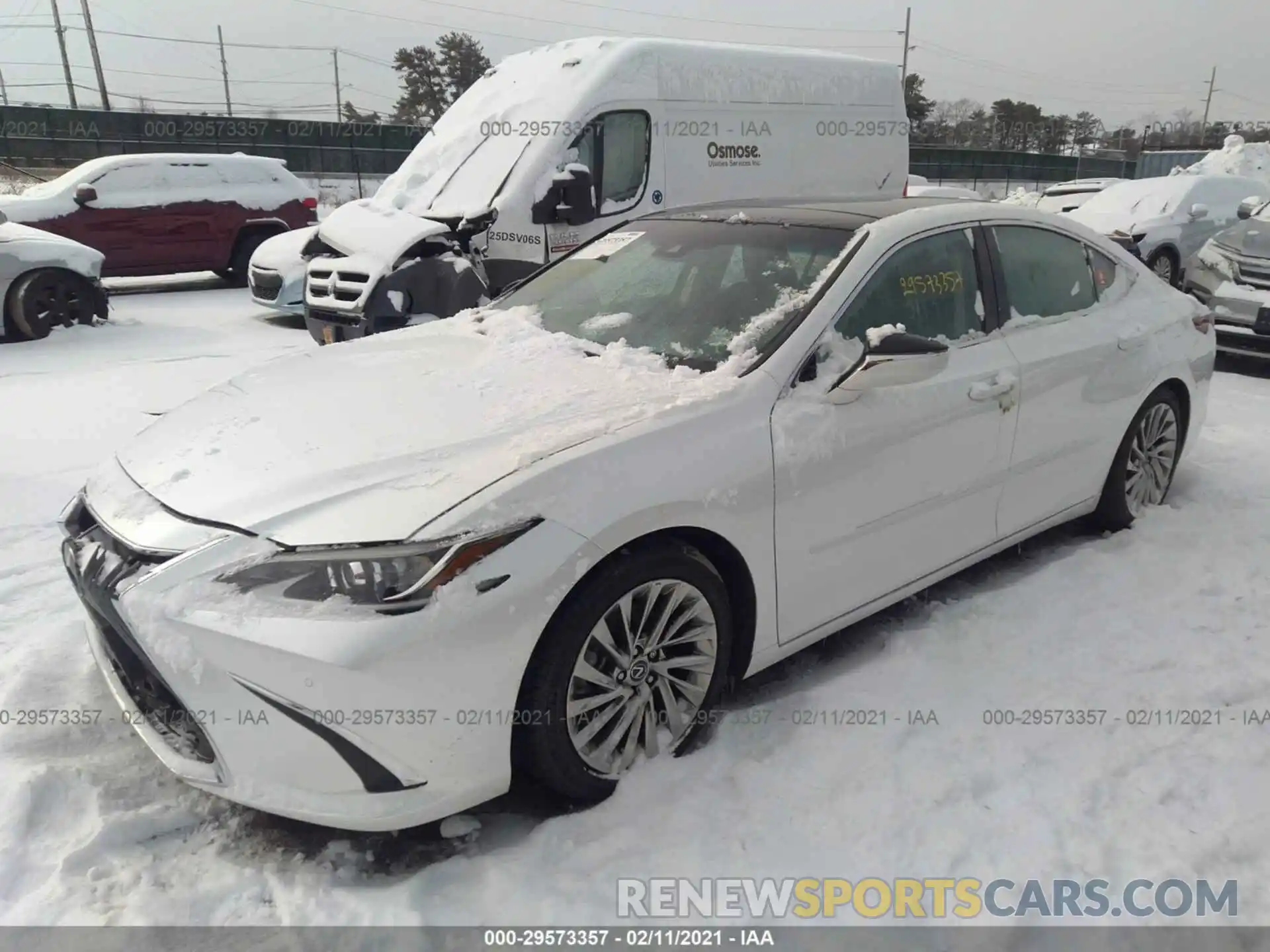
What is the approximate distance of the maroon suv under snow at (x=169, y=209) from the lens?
11008 millimetres

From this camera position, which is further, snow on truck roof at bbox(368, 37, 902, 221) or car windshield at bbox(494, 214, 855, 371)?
snow on truck roof at bbox(368, 37, 902, 221)

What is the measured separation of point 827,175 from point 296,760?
884cm

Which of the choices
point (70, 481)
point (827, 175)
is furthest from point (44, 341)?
point (827, 175)

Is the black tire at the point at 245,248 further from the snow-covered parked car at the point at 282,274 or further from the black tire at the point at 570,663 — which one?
the black tire at the point at 570,663

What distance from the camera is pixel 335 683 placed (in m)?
2.04

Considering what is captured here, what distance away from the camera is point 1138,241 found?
11367mm

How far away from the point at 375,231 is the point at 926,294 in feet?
18.3

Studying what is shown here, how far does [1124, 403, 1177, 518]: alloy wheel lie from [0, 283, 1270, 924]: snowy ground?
0.53m

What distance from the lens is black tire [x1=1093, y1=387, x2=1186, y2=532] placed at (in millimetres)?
4129

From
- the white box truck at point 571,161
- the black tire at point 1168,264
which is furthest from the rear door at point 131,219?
the black tire at point 1168,264

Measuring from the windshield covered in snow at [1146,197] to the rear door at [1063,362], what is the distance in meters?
9.20

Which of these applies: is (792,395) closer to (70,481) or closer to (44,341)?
(70,481)

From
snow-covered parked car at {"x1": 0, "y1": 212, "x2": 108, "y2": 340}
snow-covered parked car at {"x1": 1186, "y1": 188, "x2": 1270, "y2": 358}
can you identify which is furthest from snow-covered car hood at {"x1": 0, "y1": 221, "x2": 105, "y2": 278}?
snow-covered parked car at {"x1": 1186, "y1": 188, "x2": 1270, "y2": 358}

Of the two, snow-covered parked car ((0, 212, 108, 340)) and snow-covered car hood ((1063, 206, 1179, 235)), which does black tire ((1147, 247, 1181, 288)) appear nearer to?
snow-covered car hood ((1063, 206, 1179, 235))
